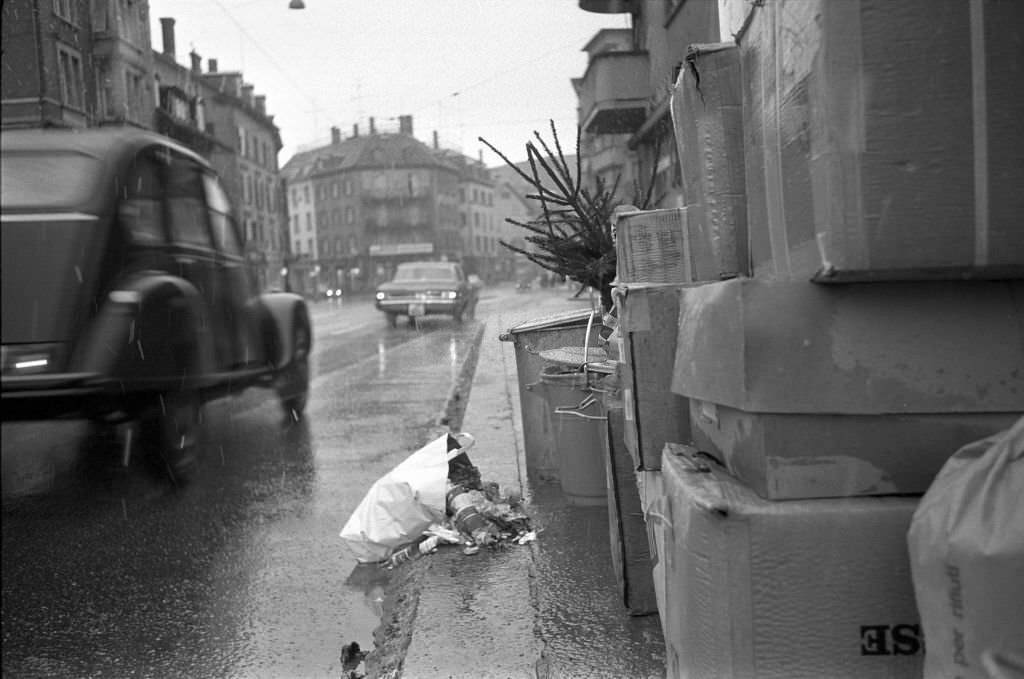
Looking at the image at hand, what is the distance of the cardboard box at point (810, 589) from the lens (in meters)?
2.01

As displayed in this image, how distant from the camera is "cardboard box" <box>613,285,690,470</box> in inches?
111

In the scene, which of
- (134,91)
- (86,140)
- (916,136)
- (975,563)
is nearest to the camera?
(975,563)

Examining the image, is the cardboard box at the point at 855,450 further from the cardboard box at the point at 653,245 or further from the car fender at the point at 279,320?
the car fender at the point at 279,320

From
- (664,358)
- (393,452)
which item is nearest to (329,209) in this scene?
(393,452)

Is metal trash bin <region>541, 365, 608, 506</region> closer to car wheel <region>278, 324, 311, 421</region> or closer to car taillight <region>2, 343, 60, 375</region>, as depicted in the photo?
car taillight <region>2, 343, 60, 375</region>

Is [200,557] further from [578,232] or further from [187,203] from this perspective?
[187,203]

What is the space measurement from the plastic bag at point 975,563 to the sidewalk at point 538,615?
1140 mm

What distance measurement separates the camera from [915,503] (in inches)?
79.5

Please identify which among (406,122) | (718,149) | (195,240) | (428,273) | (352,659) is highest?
(406,122)

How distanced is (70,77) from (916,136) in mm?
4221

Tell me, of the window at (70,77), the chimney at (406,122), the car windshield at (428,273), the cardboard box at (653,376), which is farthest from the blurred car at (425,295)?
the cardboard box at (653,376)

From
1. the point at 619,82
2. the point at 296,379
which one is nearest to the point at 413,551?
the point at 296,379

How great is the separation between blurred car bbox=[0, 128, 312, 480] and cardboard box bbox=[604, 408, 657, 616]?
2.82 meters

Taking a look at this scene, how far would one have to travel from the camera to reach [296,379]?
361 inches
